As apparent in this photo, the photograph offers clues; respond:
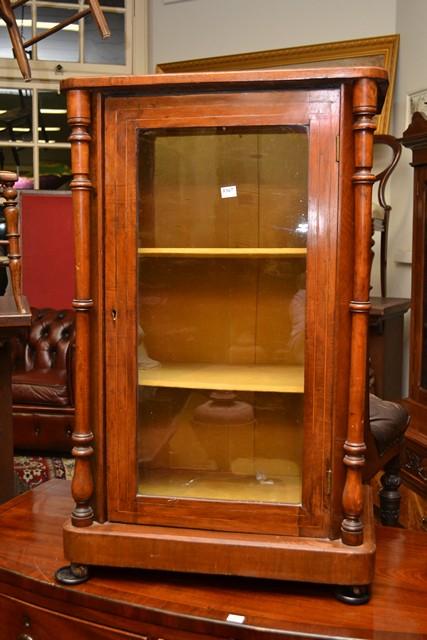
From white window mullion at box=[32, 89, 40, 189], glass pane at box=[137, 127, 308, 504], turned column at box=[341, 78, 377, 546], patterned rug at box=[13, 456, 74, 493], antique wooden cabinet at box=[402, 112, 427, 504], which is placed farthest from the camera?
white window mullion at box=[32, 89, 40, 189]

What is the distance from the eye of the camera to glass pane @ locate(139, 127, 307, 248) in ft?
4.67

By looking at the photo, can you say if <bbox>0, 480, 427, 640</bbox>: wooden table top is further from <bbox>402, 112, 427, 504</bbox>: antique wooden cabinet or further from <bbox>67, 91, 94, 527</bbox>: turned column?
<bbox>402, 112, 427, 504</bbox>: antique wooden cabinet

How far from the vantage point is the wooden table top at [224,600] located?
1.33 meters

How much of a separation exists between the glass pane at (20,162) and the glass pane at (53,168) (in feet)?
0.29

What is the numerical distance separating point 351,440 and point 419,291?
7.57 feet

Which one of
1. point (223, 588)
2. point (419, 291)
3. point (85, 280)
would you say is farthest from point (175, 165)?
point (419, 291)

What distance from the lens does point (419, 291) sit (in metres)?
3.53

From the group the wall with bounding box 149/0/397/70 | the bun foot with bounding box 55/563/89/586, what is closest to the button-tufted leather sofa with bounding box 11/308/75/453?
the wall with bounding box 149/0/397/70

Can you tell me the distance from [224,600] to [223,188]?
84 centimetres

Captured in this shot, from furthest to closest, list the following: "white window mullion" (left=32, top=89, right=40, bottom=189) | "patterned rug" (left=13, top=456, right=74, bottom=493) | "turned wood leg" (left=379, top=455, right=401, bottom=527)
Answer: "white window mullion" (left=32, top=89, right=40, bottom=189), "patterned rug" (left=13, top=456, right=74, bottom=493), "turned wood leg" (left=379, top=455, right=401, bottom=527)

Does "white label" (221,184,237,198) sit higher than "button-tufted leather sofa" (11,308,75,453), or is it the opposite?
"white label" (221,184,237,198)

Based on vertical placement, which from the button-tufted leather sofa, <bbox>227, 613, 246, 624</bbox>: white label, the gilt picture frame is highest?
the gilt picture frame

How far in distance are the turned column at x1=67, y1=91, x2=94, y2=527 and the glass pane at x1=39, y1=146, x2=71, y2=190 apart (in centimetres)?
425

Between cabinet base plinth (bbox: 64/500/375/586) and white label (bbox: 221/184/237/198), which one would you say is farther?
white label (bbox: 221/184/237/198)
